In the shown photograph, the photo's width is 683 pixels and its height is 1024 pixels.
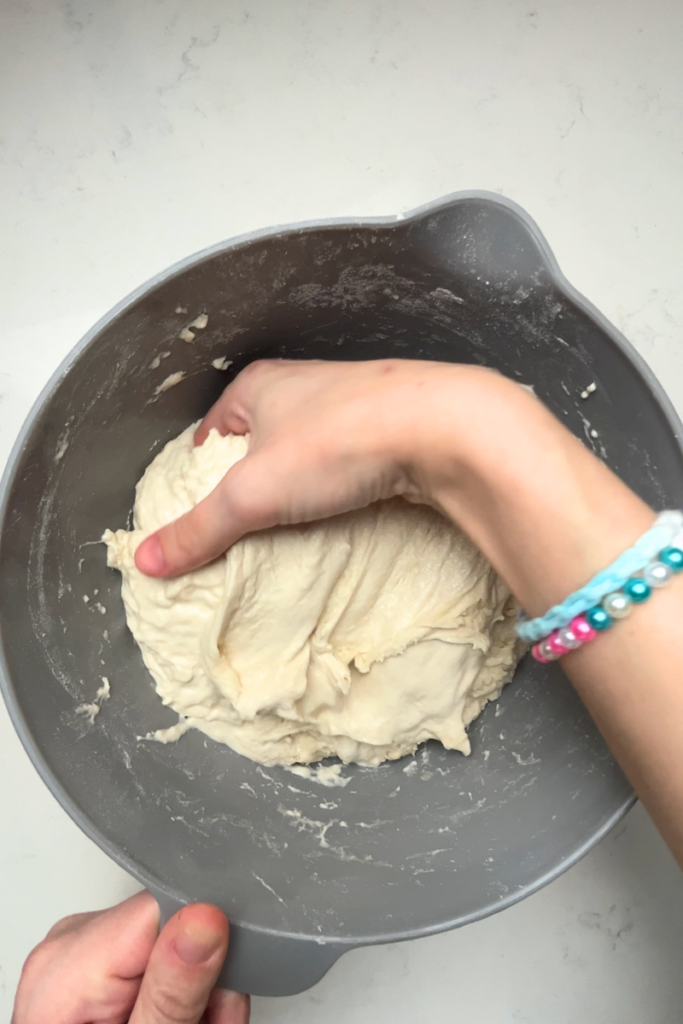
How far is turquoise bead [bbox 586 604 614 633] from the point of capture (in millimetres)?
559

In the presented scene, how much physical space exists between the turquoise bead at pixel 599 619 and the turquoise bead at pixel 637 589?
0.09ft

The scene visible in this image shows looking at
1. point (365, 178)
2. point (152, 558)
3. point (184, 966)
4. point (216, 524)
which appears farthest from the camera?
point (365, 178)

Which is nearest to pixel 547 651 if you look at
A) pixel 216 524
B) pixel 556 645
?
pixel 556 645

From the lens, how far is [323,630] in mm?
999

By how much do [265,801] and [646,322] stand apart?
100 centimetres

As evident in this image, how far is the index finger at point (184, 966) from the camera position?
26.7 inches

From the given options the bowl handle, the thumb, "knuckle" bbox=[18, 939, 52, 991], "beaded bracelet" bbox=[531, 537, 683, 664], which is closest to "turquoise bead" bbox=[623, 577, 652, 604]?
"beaded bracelet" bbox=[531, 537, 683, 664]

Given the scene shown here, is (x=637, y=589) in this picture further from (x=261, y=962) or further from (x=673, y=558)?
(x=261, y=962)

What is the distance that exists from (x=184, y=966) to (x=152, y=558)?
0.49 metres

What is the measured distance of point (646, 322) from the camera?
1076mm

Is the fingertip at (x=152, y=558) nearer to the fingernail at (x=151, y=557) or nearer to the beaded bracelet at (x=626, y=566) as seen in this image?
the fingernail at (x=151, y=557)

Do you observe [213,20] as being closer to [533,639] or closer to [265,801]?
[533,639]

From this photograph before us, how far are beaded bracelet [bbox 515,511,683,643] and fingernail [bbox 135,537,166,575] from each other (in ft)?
1.86

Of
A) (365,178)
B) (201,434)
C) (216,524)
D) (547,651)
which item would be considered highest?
(365,178)
